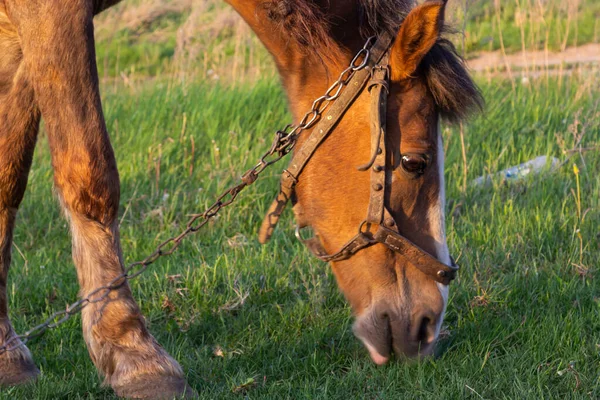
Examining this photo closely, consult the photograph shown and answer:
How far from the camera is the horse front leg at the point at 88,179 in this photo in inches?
113

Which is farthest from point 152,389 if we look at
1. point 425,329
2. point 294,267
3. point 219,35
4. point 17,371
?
point 219,35

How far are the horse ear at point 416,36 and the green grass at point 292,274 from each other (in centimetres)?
118

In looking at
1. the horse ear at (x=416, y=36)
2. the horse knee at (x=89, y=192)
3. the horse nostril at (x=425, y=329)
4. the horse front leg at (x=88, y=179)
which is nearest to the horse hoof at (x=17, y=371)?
the horse front leg at (x=88, y=179)

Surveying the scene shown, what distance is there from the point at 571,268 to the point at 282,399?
1881 mm

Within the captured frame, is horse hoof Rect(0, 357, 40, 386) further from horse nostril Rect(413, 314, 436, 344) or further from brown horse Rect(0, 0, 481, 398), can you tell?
horse nostril Rect(413, 314, 436, 344)

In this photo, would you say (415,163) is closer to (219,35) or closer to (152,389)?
(152,389)

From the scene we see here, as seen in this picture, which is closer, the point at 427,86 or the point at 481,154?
the point at 427,86

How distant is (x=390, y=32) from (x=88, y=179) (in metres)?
1.29

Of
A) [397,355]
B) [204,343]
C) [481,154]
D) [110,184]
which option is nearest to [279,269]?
[204,343]

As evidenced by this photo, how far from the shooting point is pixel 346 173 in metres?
3.12

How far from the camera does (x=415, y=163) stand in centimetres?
304

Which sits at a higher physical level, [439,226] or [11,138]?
[11,138]

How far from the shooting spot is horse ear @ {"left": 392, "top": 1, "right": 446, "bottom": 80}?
280 cm

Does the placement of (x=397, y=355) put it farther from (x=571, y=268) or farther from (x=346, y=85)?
(x=571, y=268)
